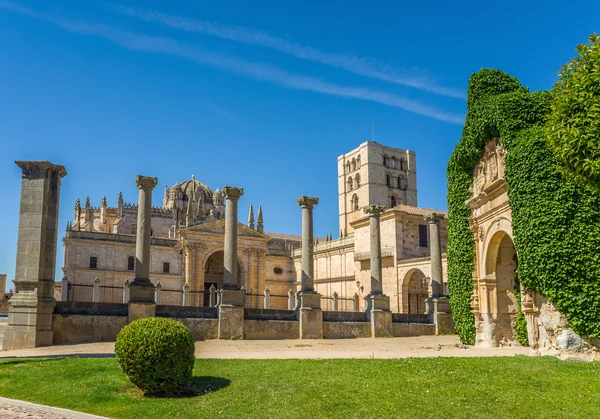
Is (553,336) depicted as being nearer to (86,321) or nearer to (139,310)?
(139,310)

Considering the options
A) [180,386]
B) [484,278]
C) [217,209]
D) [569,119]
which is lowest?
[180,386]

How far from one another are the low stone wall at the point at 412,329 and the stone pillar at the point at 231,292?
24.5 ft

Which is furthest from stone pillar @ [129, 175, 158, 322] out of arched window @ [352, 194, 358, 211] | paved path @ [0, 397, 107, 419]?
arched window @ [352, 194, 358, 211]

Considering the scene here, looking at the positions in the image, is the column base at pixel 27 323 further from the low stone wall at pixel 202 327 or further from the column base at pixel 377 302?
the column base at pixel 377 302

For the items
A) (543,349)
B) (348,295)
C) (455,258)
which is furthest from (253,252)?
(543,349)

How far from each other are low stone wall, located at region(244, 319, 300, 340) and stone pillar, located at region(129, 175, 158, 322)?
3.87 meters

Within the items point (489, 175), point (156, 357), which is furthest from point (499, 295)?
point (156, 357)

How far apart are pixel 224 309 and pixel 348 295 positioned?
84.1ft

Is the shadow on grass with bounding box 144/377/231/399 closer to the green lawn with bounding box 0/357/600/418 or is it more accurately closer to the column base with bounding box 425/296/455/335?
the green lawn with bounding box 0/357/600/418

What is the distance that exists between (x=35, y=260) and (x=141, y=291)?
3.92 metres

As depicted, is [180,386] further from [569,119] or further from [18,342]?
[18,342]

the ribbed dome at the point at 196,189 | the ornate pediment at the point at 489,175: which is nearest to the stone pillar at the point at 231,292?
the ornate pediment at the point at 489,175

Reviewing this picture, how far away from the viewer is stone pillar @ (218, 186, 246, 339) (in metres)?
21.1

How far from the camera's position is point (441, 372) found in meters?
10.4
